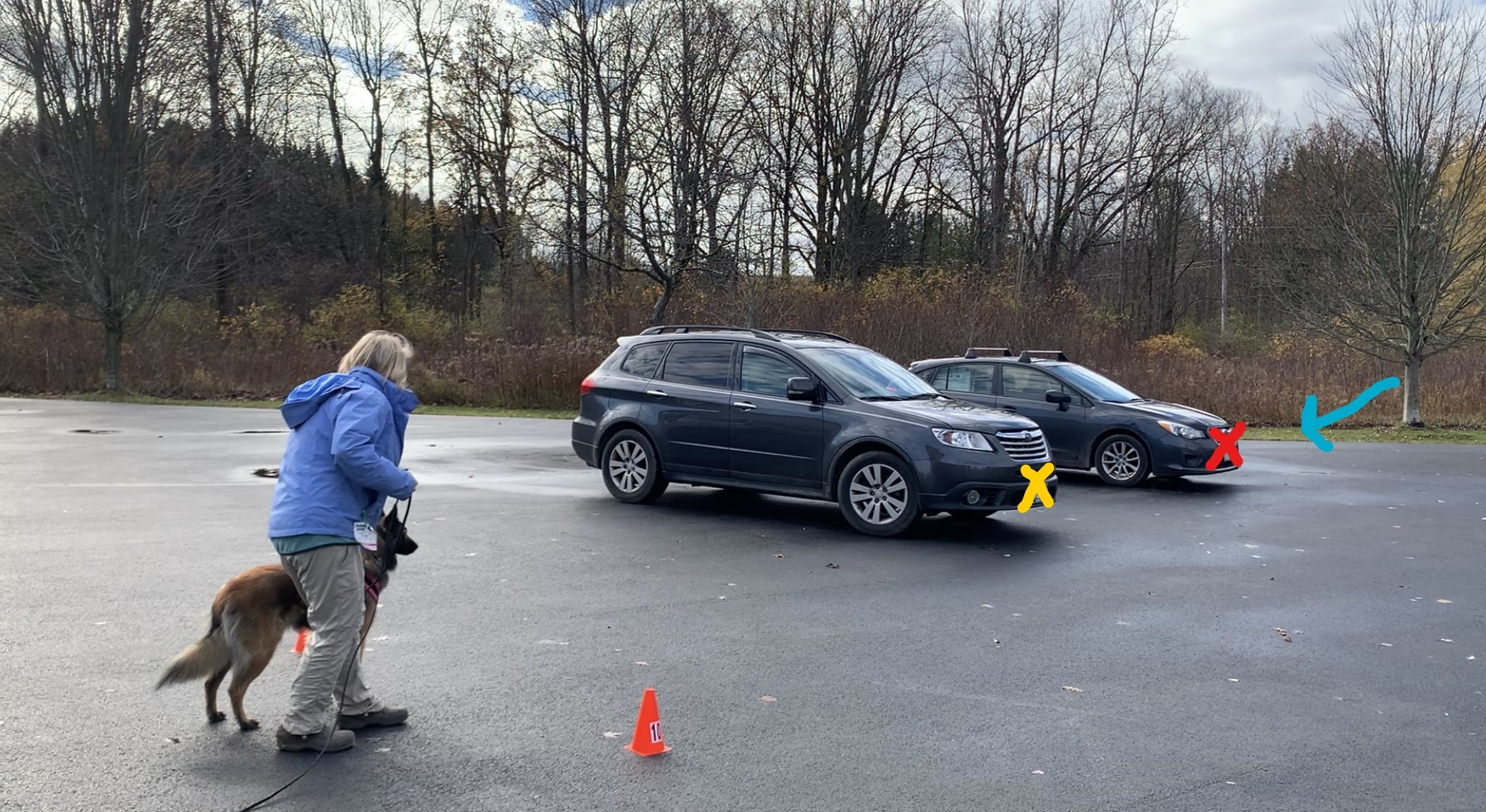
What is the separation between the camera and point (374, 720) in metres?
4.85

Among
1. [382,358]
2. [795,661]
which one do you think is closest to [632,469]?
[795,661]

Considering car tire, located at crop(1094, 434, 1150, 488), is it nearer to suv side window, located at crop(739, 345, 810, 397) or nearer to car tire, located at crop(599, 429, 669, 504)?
suv side window, located at crop(739, 345, 810, 397)

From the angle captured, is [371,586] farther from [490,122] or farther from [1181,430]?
[490,122]

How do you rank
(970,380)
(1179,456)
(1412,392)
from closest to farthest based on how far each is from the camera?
(1179,456) < (970,380) < (1412,392)

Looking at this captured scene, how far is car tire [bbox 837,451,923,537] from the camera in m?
9.80

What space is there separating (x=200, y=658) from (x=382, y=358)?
1.45 meters

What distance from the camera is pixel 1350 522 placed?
35.9 ft

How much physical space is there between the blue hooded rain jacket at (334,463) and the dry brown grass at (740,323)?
2298cm

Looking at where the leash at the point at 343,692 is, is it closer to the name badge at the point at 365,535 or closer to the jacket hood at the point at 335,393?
the name badge at the point at 365,535

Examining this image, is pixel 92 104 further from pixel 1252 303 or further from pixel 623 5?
pixel 1252 303

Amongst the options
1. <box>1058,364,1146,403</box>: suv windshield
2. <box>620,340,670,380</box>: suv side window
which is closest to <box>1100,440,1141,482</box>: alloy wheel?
<box>1058,364,1146,403</box>: suv windshield

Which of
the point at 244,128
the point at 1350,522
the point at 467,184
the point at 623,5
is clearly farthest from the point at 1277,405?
the point at 244,128

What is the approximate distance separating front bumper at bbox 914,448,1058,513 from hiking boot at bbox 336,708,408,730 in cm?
571

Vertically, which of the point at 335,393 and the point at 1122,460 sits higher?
the point at 335,393
